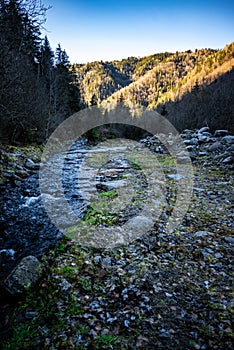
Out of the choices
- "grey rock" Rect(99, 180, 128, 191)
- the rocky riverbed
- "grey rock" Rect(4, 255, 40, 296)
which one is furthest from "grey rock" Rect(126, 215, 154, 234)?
"grey rock" Rect(99, 180, 128, 191)

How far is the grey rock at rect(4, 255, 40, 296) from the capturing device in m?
2.29

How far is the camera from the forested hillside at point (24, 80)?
233 inches

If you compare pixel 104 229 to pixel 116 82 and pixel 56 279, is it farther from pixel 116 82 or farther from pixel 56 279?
pixel 116 82

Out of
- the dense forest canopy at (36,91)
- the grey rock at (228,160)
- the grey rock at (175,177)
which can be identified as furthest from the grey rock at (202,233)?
the dense forest canopy at (36,91)

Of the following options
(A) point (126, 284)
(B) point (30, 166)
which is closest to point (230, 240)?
(A) point (126, 284)

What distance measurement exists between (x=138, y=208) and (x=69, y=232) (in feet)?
5.97

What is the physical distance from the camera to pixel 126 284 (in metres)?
2.54

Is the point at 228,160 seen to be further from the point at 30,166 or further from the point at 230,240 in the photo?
the point at 30,166

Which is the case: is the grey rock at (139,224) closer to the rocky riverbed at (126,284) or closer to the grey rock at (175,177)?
the rocky riverbed at (126,284)

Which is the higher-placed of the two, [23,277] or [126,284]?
[23,277]

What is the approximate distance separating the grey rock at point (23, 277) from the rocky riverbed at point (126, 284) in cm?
2

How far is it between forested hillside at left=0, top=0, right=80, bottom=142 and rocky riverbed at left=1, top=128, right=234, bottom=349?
5.15 metres

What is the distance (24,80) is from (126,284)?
11334mm

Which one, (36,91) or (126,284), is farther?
(36,91)
